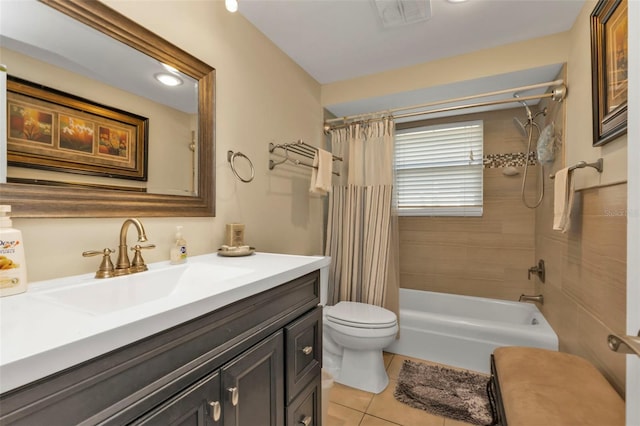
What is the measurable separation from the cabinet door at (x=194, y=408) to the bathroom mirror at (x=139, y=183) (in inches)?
27.4

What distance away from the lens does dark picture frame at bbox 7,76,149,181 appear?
821 millimetres

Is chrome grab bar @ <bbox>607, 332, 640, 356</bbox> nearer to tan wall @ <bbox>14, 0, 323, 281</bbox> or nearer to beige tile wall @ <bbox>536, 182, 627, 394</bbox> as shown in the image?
beige tile wall @ <bbox>536, 182, 627, 394</bbox>

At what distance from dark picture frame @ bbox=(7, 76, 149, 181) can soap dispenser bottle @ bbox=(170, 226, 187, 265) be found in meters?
0.28

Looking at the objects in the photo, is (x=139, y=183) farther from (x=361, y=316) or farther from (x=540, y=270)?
(x=540, y=270)

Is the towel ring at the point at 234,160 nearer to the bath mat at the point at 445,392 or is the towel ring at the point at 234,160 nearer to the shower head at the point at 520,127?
the bath mat at the point at 445,392

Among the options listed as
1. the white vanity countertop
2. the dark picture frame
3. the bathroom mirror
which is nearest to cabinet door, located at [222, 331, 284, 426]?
the white vanity countertop

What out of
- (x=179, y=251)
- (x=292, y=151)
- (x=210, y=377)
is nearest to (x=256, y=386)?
(x=210, y=377)

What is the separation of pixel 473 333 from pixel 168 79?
2465 millimetres

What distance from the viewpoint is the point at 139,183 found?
1.12 metres

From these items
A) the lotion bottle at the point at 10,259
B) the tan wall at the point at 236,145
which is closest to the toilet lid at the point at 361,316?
the tan wall at the point at 236,145

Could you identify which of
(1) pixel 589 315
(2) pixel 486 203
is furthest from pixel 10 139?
(2) pixel 486 203

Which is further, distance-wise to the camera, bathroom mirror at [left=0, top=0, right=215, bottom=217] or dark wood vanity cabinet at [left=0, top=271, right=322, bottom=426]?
bathroom mirror at [left=0, top=0, right=215, bottom=217]

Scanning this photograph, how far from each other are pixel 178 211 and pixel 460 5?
6.20ft

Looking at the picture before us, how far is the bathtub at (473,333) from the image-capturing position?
1.92 m
